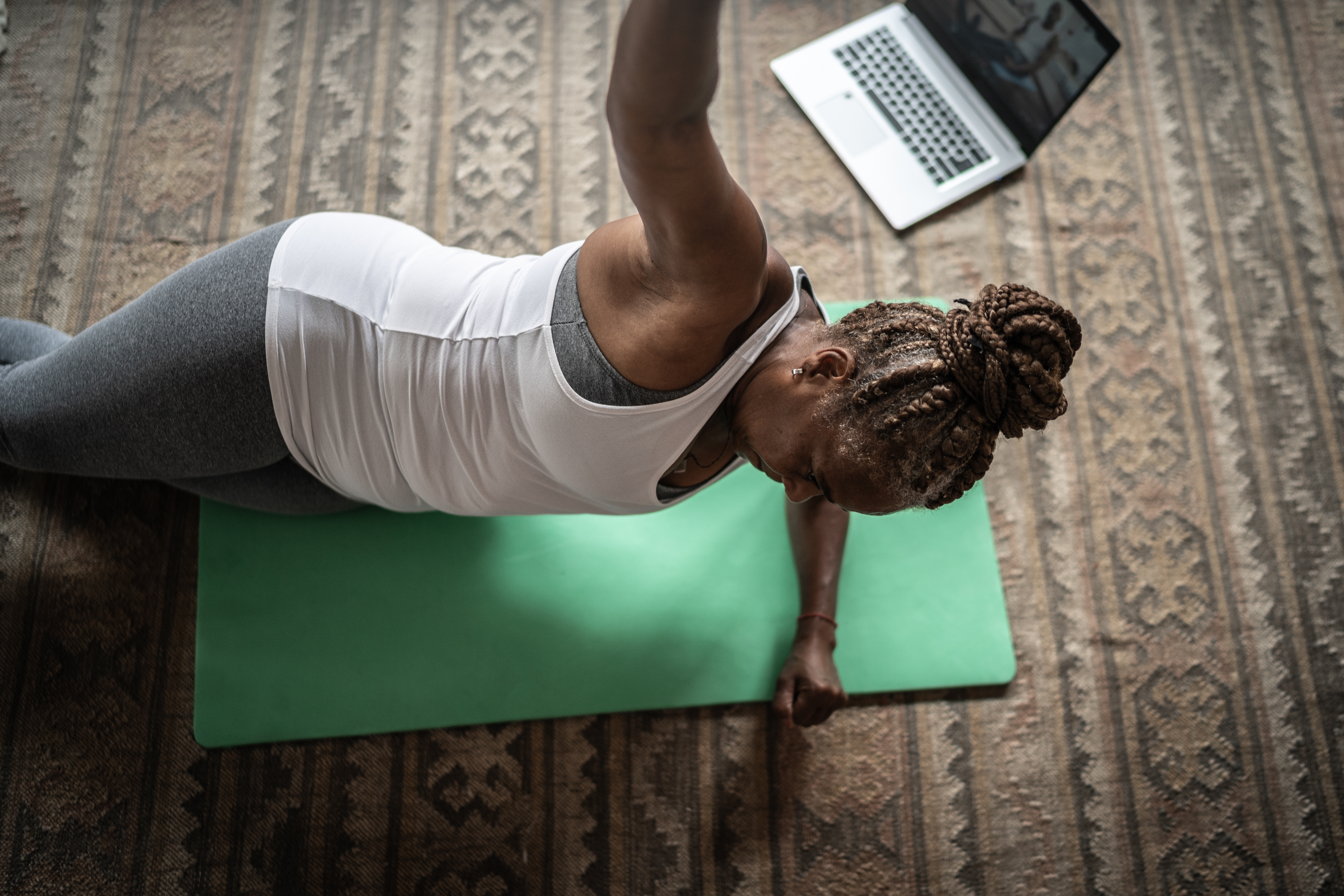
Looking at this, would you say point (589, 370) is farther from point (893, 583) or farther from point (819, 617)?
point (893, 583)

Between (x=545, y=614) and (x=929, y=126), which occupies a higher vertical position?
(x=929, y=126)

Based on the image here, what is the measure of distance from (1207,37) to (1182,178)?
348 millimetres

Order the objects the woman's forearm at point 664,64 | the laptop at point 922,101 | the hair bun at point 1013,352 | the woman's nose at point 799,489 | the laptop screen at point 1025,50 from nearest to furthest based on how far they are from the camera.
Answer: the woman's forearm at point 664,64
the hair bun at point 1013,352
the woman's nose at point 799,489
the laptop screen at point 1025,50
the laptop at point 922,101

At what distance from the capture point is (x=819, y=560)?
1.35 meters

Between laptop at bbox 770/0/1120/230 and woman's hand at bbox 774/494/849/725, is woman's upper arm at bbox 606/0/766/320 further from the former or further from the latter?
laptop at bbox 770/0/1120/230

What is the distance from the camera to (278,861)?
129 cm

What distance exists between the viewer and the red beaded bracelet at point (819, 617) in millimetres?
1339

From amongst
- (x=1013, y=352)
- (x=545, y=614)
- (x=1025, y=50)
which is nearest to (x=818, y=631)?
(x=545, y=614)

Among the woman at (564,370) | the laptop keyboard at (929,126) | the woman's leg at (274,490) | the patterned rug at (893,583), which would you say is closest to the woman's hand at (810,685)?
the patterned rug at (893,583)

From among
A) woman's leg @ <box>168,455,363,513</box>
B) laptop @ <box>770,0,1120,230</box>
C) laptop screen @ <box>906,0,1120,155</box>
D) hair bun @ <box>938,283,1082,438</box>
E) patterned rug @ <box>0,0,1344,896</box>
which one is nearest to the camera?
hair bun @ <box>938,283,1082,438</box>

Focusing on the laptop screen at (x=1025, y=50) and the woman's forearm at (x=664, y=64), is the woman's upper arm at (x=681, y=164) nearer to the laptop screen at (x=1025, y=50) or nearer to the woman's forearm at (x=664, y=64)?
the woman's forearm at (x=664, y=64)

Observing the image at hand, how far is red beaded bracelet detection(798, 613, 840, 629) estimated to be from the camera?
1.34m

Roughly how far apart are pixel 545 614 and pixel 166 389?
63cm

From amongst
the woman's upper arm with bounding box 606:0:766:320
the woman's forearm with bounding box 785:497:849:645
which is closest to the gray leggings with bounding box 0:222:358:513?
the woman's upper arm with bounding box 606:0:766:320
